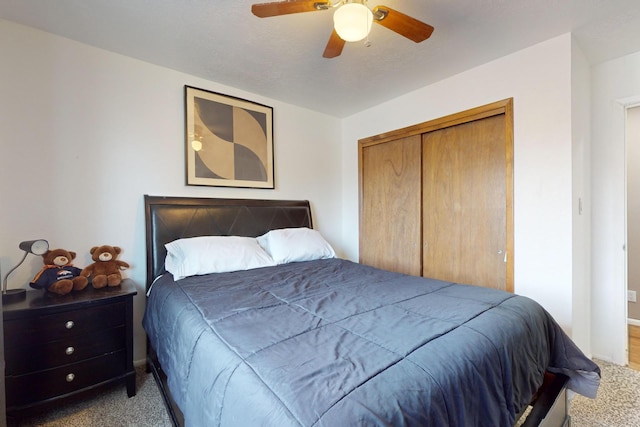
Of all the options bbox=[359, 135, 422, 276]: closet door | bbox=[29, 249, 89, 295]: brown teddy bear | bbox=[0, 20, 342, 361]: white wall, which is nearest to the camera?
bbox=[29, 249, 89, 295]: brown teddy bear

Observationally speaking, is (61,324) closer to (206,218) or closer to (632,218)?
(206,218)

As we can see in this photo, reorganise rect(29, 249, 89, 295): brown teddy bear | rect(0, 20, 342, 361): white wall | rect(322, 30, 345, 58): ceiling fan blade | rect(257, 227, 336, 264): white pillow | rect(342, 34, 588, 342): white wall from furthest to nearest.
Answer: rect(257, 227, 336, 264): white pillow, rect(342, 34, 588, 342): white wall, rect(0, 20, 342, 361): white wall, rect(29, 249, 89, 295): brown teddy bear, rect(322, 30, 345, 58): ceiling fan blade

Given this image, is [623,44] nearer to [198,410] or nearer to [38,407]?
[198,410]

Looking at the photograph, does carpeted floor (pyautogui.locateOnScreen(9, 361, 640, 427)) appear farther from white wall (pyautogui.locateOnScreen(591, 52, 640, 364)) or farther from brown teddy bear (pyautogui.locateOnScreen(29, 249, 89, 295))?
brown teddy bear (pyautogui.locateOnScreen(29, 249, 89, 295))

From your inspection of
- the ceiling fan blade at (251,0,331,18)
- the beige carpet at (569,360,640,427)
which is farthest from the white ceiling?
the beige carpet at (569,360,640,427)

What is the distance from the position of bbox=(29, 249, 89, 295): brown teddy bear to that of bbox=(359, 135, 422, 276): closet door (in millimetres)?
2643

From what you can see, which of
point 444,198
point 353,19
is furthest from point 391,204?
point 353,19

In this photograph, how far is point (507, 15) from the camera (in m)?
1.80

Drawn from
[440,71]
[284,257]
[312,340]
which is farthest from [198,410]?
[440,71]

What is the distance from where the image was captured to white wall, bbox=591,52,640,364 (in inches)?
89.6

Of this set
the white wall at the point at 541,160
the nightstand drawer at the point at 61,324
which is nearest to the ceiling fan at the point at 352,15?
the white wall at the point at 541,160

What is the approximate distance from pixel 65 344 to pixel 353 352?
69.0 inches

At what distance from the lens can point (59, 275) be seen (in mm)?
1785

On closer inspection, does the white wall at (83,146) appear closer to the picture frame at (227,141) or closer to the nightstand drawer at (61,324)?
the picture frame at (227,141)
